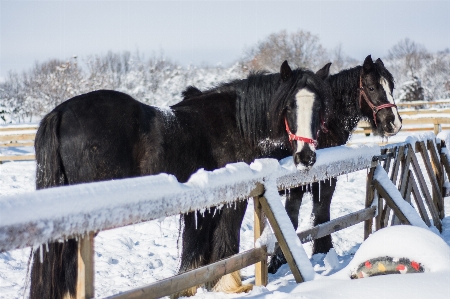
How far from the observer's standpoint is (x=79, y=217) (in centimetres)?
208

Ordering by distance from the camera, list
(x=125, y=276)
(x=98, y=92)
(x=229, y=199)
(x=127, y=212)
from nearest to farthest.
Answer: (x=127, y=212), (x=229, y=199), (x=98, y=92), (x=125, y=276)

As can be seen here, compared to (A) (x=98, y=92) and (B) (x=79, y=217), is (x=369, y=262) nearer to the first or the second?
(B) (x=79, y=217)

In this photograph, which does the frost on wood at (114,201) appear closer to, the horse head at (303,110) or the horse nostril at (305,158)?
the horse nostril at (305,158)

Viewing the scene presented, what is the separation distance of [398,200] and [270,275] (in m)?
1.64

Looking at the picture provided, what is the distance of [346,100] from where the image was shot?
613 cm

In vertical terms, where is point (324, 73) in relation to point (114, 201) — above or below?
above

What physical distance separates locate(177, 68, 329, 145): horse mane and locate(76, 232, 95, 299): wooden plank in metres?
2.66

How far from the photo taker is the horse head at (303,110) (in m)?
4.08

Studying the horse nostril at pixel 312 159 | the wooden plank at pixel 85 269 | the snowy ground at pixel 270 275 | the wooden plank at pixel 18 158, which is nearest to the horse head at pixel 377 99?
the snowy ground at pixel 270 275

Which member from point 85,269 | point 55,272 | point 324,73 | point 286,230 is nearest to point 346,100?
point 324,73

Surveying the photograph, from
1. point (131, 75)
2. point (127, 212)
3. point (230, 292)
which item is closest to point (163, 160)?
point (230, 292)

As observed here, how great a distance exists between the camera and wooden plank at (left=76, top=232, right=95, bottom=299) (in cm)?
219

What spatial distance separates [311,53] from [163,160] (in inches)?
1844

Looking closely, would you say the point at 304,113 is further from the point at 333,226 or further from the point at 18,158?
the point at 18,158
